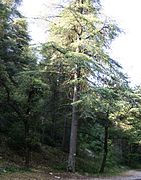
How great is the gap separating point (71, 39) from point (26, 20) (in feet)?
10.1

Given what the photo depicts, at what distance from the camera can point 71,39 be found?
22719mm

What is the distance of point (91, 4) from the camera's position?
22578 mm

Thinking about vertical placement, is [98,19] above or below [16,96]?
above

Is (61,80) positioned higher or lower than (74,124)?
higher

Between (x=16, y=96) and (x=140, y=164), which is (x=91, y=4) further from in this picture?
(x=140, y=164)

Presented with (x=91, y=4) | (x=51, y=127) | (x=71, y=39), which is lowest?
(x=51, y=127)

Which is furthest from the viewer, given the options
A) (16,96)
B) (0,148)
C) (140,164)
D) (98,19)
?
(140,164)

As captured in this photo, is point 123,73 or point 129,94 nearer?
point 129,94

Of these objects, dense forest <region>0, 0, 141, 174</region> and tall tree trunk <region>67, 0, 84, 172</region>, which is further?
tall tree trunk <region>67, 0, 84, 172</region>

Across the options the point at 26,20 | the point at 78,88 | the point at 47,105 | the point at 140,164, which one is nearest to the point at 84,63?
the point at 78,88

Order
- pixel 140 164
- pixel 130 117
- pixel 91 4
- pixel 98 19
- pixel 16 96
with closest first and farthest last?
pixel 16 96, pixel 98 19, pixel 91 4, pixel 130 117, pixel 140 164

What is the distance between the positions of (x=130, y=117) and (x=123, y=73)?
6.82 meters

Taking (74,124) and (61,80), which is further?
(61,80)

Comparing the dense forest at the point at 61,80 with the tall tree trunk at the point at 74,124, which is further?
the tall tree trunk at the point at 74,124
